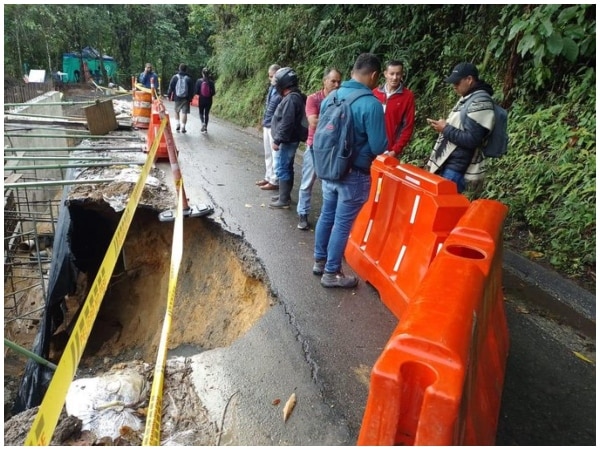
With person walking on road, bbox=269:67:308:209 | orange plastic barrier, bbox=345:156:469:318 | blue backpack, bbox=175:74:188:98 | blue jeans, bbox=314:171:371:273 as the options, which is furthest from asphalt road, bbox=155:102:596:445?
blue backpack, bbox=175:74:188:98

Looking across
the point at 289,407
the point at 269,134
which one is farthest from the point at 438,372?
the point at 269,134

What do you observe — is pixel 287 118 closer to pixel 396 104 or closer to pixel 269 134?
pixel 269 134

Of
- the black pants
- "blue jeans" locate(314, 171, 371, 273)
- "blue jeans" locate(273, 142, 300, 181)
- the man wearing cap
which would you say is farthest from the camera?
the black pants

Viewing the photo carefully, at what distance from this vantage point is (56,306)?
5324 millimetres

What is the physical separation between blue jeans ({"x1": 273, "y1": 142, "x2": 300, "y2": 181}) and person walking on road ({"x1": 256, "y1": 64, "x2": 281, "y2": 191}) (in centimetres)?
37

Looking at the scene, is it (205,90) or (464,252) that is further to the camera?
(205,90)

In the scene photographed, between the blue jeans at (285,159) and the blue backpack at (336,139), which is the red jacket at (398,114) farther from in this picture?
the blue backpack at (336,139)

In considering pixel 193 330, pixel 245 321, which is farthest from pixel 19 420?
pixel 193 330

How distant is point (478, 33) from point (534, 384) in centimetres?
637

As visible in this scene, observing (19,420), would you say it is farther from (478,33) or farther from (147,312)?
(478,33)

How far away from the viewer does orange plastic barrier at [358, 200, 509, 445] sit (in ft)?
4.44

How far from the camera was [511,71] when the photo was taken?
6.23 m

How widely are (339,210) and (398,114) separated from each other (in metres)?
1.99

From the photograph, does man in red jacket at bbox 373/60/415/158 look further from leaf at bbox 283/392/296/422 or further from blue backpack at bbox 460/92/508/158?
leaf at bbox 283/392/296/422
